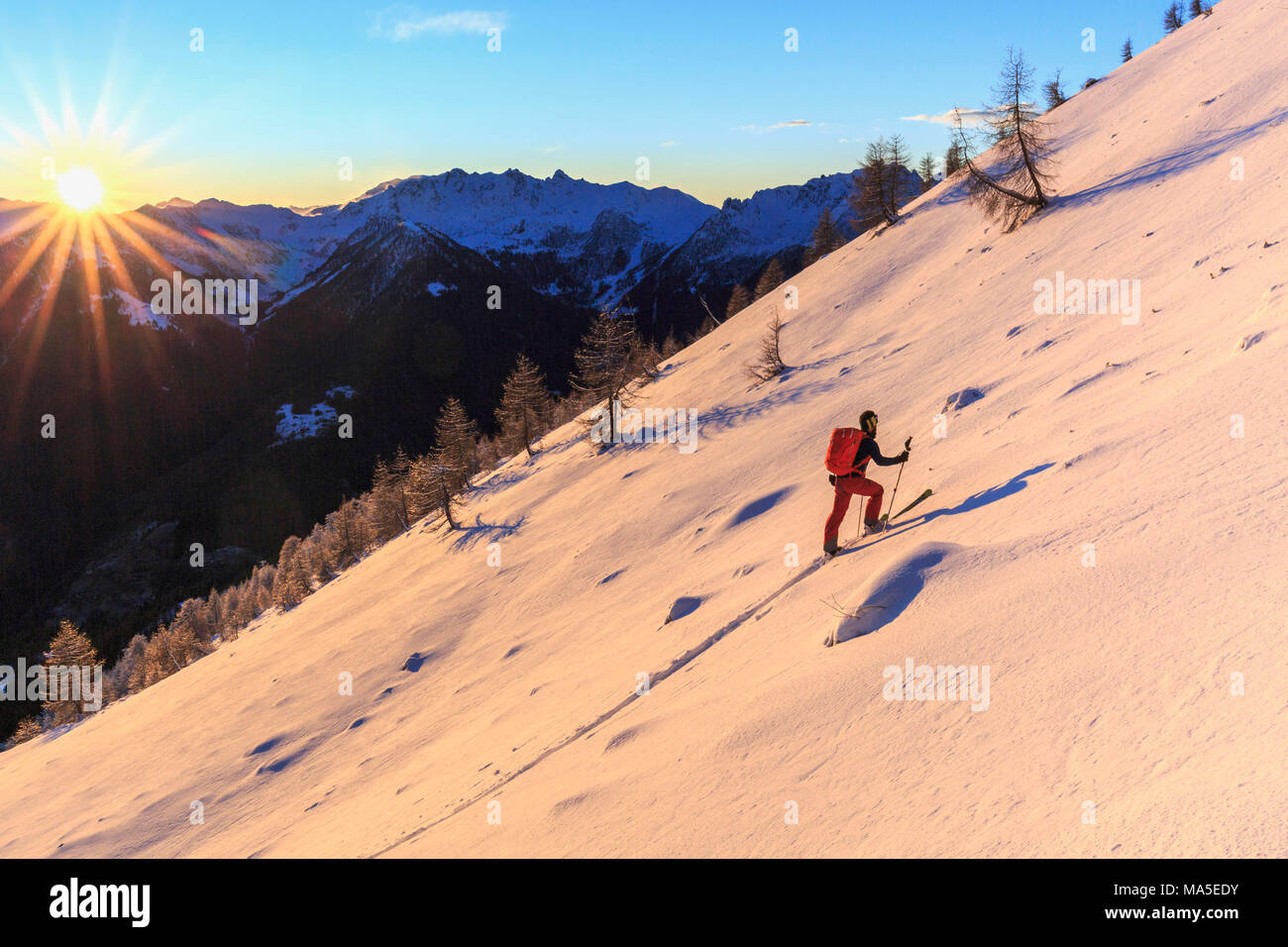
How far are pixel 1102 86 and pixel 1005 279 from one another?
87.1 feet

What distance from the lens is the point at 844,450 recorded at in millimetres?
9445

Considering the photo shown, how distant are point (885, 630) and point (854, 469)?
365cm

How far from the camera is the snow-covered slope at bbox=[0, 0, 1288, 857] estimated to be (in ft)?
13.4

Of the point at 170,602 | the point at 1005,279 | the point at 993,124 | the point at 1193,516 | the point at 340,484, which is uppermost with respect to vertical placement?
the point at 993,124

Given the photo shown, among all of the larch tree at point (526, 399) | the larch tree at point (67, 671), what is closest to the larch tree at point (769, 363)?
the larch tree at point (526, 399)

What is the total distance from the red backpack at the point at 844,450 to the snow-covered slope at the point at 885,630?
1.17 metres

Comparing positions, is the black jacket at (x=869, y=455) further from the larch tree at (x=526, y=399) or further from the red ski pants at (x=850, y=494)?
the larch tree at (x=526, y=399)

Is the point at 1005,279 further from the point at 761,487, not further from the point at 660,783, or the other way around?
the point at 660,783

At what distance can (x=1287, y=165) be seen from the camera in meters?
15.2

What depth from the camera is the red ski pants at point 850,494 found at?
932 centimetres

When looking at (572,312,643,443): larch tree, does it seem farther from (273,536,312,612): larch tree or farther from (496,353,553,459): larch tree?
(273,536,312,612): larch tree

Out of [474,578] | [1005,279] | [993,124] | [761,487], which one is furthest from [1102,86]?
[474,578]

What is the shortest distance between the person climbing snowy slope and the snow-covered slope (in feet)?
1.84

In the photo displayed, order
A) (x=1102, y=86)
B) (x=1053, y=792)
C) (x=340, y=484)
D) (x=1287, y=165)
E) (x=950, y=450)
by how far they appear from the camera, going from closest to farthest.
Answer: (x=1053, y=792) → (x=950, y=450) → (x=1287, y=165) → (x=1102, y=86) → (x=340, y=484)
